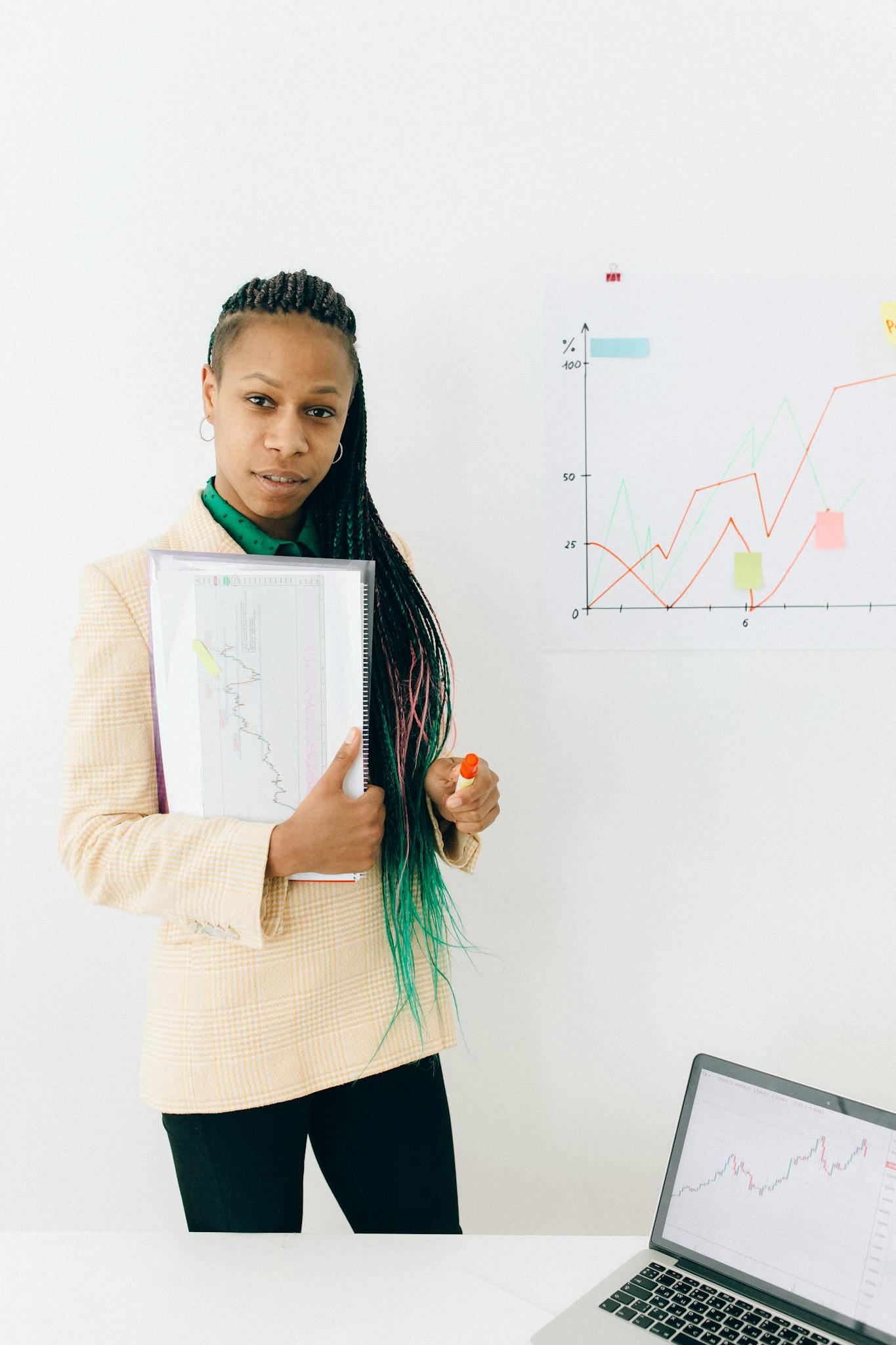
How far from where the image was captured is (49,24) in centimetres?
128

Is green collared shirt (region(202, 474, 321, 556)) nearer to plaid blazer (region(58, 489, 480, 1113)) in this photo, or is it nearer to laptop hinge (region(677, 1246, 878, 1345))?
plaid blazer (region(58, 489, 480, 1113))

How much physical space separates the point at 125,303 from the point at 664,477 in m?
0.77

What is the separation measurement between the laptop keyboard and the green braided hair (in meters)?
0.32

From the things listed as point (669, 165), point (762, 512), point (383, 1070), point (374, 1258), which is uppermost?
point (669, 165)

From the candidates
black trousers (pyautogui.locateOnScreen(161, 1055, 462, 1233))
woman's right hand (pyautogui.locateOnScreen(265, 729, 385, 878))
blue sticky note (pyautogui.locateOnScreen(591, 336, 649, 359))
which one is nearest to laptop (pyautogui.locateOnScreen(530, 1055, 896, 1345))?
black trousers (pyautogui.locateOnScreen(161, 1055, 462, 1233))

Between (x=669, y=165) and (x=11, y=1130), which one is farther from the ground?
(x=669, y=165)

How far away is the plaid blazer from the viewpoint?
89cm

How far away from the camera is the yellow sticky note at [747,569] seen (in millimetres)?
1336

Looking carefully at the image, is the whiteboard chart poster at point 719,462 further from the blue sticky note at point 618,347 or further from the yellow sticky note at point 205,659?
the yellow sticky note at point 205,659

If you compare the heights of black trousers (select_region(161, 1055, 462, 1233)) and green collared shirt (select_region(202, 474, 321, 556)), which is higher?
green collared shirt (select_region(202, 474, 321, 556))

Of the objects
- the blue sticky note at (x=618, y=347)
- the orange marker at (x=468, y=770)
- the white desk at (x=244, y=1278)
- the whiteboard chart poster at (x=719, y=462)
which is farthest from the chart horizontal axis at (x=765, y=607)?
the white desk at (x=244, y=1278)

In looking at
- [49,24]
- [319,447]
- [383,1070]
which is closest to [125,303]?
[49,24]

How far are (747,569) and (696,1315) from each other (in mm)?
891

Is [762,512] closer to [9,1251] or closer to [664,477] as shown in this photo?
[664,477]
